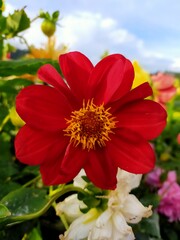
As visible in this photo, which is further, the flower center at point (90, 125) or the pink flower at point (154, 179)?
the pink flower at point (154, 179)

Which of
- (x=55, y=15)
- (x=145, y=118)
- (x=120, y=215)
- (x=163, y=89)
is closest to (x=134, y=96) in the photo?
(x=145, y=118)

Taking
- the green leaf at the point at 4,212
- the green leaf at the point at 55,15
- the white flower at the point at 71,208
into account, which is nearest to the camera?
the green leaf at the point at 4,212

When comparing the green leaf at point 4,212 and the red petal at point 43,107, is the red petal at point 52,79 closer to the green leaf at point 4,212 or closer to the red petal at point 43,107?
the red petal at point 43,107

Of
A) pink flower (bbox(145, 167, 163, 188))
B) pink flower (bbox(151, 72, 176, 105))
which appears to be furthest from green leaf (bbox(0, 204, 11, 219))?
pink flower (bbox(151, 72, 176, 105))

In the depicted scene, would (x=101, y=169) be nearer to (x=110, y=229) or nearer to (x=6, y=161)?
(x=110, y=229)

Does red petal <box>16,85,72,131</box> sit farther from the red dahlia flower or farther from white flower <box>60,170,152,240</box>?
white flower <box>60,170,152,240</box>

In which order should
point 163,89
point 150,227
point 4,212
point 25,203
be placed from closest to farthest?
point 4,212
point 25,203
point 150,227
point 163,89

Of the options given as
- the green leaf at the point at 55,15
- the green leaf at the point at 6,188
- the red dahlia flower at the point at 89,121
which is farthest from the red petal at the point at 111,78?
the green leaf at the point at 55,15
